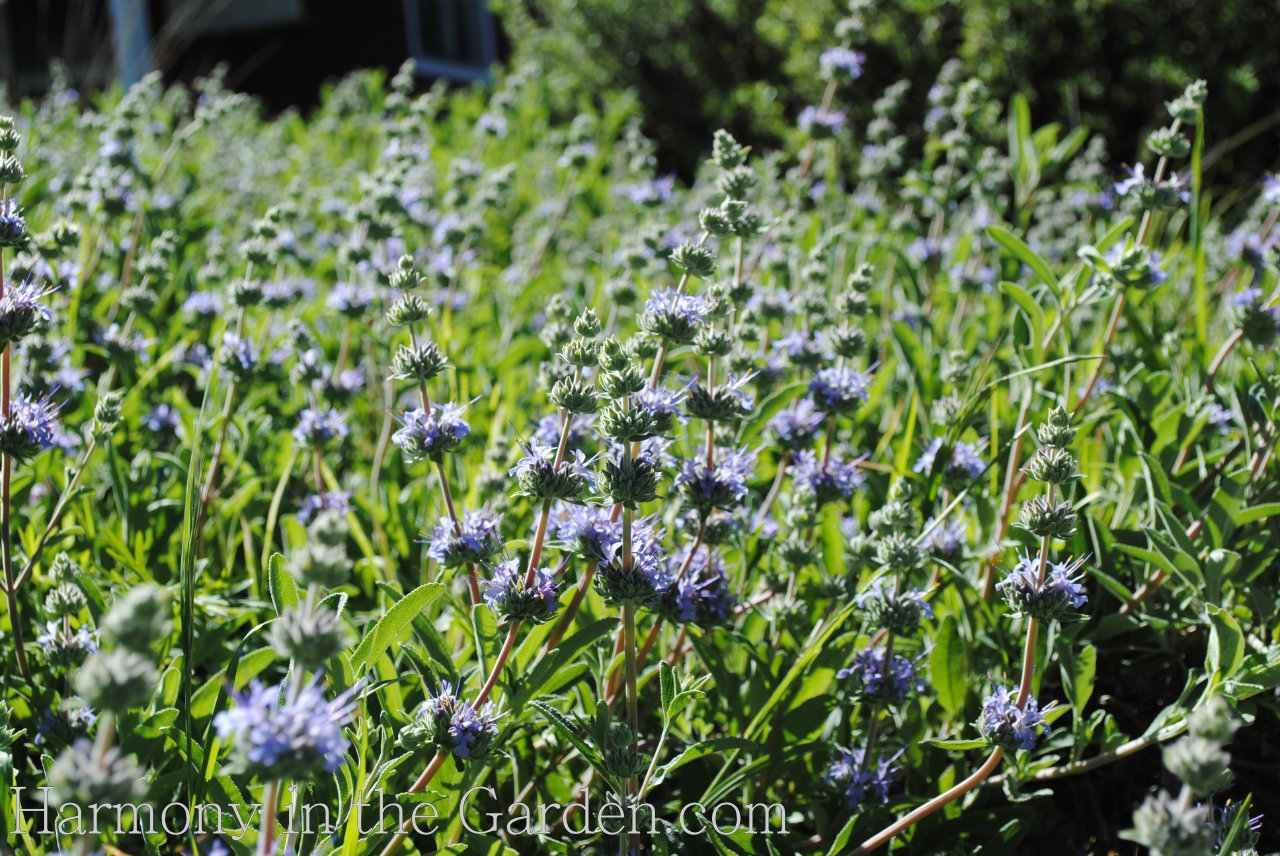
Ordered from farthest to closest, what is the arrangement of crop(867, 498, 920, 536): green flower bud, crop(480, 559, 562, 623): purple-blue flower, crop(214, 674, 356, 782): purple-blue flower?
1. crop(867, 498, 920, 536): green flower bud
2. crop(480, 559, 562, 623): purple-blue flower
3. crop(214, 674, 356, 782): purple-blue flower

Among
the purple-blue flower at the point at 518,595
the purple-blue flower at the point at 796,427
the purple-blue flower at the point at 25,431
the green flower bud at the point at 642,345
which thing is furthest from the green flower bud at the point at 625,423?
the purple-blue flower at the point at 25,431

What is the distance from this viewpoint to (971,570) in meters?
2.08

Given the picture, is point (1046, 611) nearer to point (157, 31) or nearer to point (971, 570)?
point (971, 570)

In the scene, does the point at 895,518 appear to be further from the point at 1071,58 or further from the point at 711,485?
the point at 1071,58

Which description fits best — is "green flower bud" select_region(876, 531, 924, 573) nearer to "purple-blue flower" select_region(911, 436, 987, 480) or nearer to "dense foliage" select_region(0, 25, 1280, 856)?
"dense foliage" select_region(0, 25, 1280, 856)

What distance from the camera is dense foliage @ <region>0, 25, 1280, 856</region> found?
4.54 feet

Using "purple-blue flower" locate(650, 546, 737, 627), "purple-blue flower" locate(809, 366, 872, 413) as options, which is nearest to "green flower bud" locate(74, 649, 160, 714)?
"purple-blue flower" locate(650, 546, 737, 627)

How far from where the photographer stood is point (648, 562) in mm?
1412

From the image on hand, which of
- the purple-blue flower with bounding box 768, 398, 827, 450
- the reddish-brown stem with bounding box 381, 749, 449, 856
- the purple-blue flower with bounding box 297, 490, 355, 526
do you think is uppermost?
the purple-blue flower with bounding box 768, 398, 827, 450

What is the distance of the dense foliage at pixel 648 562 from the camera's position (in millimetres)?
1384

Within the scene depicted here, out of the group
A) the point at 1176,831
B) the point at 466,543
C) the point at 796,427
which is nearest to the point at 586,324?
the point at 466,543

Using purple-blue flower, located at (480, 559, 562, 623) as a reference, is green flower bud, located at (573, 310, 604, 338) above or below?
above

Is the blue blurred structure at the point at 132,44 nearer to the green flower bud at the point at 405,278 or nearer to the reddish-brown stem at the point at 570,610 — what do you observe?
the green flower bud at the point at 405,278

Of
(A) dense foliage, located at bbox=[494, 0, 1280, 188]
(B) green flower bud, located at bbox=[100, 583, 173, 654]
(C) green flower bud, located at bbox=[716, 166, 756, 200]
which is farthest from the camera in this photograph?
→ (A) dense foliage, located at bbox=[494, 0, 1280, 188]
